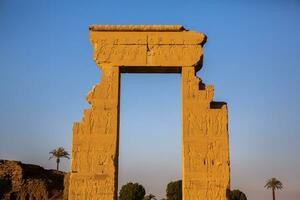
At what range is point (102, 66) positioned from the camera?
11305 mm

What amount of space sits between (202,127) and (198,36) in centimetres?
234

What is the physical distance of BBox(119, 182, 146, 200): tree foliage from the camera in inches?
1483

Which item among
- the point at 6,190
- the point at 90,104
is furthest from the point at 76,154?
the point at 6,190

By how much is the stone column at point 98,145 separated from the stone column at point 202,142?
1706mm

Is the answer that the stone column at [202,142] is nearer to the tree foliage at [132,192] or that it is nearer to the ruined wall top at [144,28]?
the ruined wall top at [144,28]

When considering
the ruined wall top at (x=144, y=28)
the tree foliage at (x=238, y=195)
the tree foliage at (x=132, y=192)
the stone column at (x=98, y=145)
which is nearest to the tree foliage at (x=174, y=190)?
the tree foliage at (x=132, y=192)

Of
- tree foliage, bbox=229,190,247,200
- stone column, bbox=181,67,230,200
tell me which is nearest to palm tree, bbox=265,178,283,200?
tree foliage, bbox=229,190,247,200

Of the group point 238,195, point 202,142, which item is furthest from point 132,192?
point 202,142

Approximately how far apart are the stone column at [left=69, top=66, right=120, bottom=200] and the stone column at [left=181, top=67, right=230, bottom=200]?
67.2 inches

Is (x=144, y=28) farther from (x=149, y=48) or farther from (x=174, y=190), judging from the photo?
(x=174, y=190)

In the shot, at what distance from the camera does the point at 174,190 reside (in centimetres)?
3869

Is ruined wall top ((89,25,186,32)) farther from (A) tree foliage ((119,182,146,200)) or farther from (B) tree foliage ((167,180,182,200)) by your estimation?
(B) tree foliage ((167,180,182,200))

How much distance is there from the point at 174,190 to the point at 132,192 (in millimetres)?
3737

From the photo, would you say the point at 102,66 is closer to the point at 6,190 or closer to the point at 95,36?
the point at 95,36
